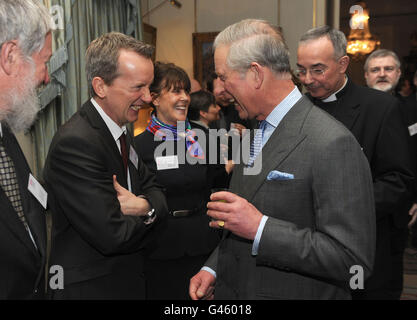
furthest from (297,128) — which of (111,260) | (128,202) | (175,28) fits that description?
(175,28)

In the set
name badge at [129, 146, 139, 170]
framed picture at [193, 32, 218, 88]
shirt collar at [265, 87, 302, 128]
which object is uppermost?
framed picture at [193, 32, 218, 88]

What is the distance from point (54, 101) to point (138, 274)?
223 cm

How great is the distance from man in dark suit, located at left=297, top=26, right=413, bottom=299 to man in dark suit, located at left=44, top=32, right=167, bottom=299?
41.7 inches

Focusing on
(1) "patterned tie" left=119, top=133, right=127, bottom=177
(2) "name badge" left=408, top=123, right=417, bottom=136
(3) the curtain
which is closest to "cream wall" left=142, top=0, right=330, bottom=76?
(3) the curtain

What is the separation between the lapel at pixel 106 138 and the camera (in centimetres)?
170

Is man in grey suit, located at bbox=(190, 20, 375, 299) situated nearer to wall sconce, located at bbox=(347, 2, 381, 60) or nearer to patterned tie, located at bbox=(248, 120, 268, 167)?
patterned tie, located at bbox=(248, 120, 268, 167)

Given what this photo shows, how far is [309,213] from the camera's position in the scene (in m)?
1.31

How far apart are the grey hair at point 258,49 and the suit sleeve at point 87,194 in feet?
2.22

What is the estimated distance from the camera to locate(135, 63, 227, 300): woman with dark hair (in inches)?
97.1

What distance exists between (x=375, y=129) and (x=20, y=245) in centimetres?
184

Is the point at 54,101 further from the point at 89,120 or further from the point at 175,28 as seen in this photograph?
the point at 175,28

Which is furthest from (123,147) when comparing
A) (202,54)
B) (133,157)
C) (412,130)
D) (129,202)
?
(202,54)

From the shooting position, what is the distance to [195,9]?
6.22 m

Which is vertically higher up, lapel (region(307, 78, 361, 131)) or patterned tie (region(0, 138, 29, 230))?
lapel (region(307, 78, 361, 131))
